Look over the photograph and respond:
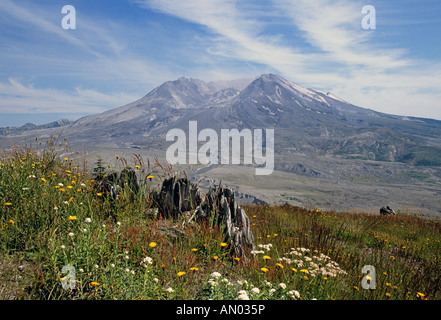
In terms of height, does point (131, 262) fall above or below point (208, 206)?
below

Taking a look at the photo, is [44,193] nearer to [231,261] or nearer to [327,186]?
[231,261]

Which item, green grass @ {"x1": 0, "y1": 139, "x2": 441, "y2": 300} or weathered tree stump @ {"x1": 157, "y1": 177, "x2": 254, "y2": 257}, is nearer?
green grass @ {"x1": 0, "y1": 139, "x2": 441, "y2": 300}

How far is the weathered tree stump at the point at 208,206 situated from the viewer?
4398 millimetres

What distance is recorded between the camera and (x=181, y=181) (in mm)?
5406

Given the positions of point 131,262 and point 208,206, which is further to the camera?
point 208,206

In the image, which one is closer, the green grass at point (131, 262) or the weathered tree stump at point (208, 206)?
the green grass at point (131, 262)

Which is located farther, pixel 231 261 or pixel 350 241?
Answer: pixel 350 241

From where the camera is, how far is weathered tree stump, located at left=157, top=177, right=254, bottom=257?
4398 millimetres

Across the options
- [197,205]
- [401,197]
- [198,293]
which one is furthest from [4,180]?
[401,197]

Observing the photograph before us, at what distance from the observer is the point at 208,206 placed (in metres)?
4.88
